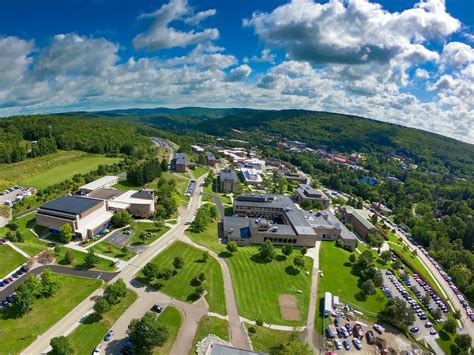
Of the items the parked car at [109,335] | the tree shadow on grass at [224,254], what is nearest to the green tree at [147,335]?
the parked car at [109,335]

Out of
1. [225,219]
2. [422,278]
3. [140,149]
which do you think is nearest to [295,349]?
[225,219]

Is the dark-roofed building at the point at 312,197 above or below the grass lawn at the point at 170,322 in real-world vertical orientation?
above

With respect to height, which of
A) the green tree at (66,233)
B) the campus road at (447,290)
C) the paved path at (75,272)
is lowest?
the campus road at (447,290)

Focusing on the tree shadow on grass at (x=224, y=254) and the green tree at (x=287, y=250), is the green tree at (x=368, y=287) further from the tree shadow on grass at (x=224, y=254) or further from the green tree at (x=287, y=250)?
the tree shadow on grass at (x=224, y=254)

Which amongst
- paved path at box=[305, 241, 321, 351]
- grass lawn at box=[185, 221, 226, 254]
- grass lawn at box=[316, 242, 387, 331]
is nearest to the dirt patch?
paved path at box=[305, 241, 321, 351]

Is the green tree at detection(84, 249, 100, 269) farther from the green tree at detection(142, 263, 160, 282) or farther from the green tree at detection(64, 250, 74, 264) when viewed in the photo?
the green tree at detection(142, 263, 160, 282)

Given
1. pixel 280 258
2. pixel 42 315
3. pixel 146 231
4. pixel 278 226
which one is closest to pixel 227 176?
pixel 278 226

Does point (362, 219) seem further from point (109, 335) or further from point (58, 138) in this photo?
point (58, 138)
